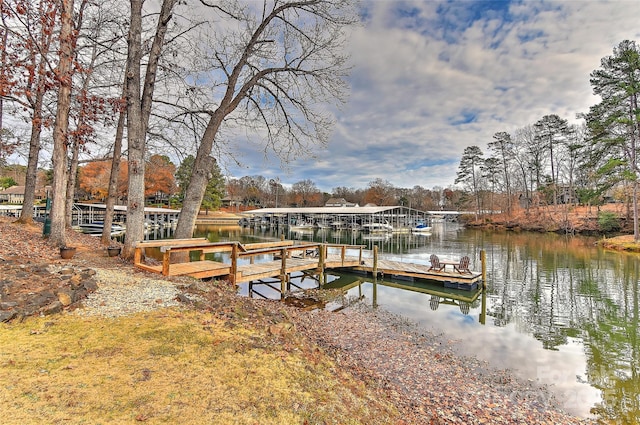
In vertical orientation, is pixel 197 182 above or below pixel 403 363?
above

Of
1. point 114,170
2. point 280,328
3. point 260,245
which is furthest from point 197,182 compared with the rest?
point 114,170

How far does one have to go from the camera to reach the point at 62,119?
7.62m

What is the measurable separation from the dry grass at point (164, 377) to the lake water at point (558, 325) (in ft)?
13.6

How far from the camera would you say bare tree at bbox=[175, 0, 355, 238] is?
839 centimetres

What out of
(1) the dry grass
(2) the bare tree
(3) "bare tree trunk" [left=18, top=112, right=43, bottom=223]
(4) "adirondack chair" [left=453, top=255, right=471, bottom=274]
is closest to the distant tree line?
(4) "adirondack chair" [left=453, top=255, right=471, bottom=274]

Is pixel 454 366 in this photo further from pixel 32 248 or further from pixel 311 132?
pixel 32 248

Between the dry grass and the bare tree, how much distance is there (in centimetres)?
515

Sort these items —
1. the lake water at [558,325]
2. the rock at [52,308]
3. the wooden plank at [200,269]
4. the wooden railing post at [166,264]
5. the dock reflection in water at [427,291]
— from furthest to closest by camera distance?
1. the dock reflection in water at [427,291]
2. the wooden plank at [200,269]
3. the wooden railing post at [166,264]
4. the lake water at [558,325]
5. the rock at [52,308]

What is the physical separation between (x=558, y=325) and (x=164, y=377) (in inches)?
385

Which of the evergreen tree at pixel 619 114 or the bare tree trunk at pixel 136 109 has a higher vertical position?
the evergreen tree at pixel 619 114

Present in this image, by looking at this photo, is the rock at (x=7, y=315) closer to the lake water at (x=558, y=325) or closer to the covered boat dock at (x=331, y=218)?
the lake water at (x=558, y=325)

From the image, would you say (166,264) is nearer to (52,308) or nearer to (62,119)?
(52,308)

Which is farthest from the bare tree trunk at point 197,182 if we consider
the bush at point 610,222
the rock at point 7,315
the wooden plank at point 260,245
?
the bush at point 610,222

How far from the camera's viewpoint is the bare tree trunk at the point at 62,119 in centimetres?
710
